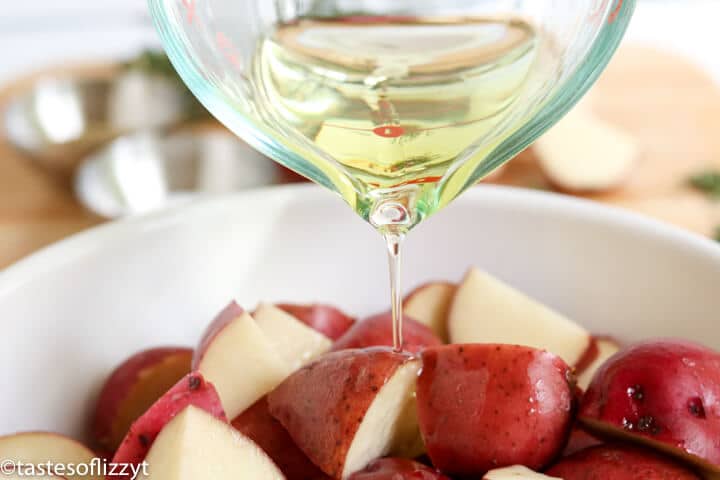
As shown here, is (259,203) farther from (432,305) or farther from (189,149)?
(189,149)

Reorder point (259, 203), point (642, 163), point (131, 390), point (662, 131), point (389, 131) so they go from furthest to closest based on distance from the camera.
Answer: point (662, 131) → point (642, 163) → point (259, 203) → point (131, 390) → point (389, 131)

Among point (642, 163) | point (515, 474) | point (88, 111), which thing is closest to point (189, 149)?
point (88, 111)

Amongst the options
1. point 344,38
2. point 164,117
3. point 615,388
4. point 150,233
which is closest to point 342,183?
point 344,38

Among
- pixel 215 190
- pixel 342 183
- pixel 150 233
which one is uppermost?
pixel 342 183

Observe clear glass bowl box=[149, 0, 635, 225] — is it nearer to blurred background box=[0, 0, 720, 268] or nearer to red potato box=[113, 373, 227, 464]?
red potato box=[113, 373, 227, 464]

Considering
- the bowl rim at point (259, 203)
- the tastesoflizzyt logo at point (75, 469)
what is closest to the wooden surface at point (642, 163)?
the bowl rim at point (259, 203)

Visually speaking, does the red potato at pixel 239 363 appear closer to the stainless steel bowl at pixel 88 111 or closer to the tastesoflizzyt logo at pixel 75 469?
the tastesoflizzyt logo at pixel 75 469

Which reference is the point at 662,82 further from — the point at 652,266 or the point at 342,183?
the point at 342,183

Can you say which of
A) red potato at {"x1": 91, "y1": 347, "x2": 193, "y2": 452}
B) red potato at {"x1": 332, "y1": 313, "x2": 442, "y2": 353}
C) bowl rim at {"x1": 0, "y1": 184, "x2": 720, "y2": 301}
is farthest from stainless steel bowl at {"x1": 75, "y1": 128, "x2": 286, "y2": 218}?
red potato at {"x1": 332, "y1": 313, "x2": 442, "y2": 353}
